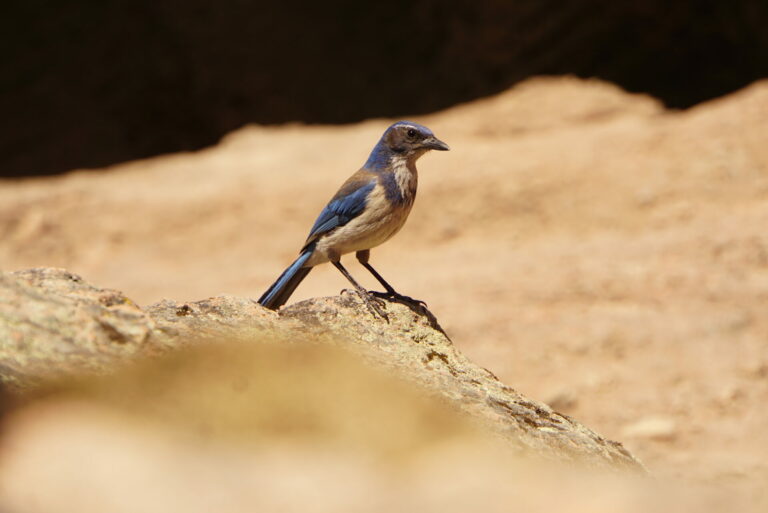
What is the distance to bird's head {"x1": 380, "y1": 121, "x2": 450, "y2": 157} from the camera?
18.3ft

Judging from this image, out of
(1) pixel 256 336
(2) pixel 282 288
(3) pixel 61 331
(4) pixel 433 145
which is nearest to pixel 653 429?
(4) pixel 433 145

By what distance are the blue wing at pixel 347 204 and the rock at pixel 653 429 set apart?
13.6ft

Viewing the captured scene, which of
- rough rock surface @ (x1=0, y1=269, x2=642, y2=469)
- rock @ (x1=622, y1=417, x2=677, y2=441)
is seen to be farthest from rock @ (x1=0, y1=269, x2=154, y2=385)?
rock @ (x1=622, y1=417, x2=677, y2=441)

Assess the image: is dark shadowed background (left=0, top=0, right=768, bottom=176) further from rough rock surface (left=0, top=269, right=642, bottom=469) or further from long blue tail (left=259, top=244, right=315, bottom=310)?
rough rock surface (left=0, top=269, right=642, bottom=469)

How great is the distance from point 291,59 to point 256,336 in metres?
13.2

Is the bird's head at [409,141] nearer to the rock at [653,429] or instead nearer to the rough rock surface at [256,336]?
the rough rock surface at [256,336]

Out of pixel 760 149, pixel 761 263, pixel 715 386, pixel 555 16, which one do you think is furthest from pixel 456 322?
pixel 555 16

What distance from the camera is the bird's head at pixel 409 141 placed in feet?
18.3

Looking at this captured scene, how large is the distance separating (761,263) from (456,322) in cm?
326

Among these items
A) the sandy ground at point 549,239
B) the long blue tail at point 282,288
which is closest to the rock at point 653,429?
the sandy ground at point 549,239

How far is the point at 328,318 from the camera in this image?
4.14m

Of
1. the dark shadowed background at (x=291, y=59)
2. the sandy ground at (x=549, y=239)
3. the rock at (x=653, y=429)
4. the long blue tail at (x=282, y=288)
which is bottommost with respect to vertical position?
the long blue tail at (x=282, y=288)

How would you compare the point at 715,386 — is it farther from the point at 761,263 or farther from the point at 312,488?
the point at 312,488

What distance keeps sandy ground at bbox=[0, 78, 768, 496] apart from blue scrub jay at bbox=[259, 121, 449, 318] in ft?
10.7
